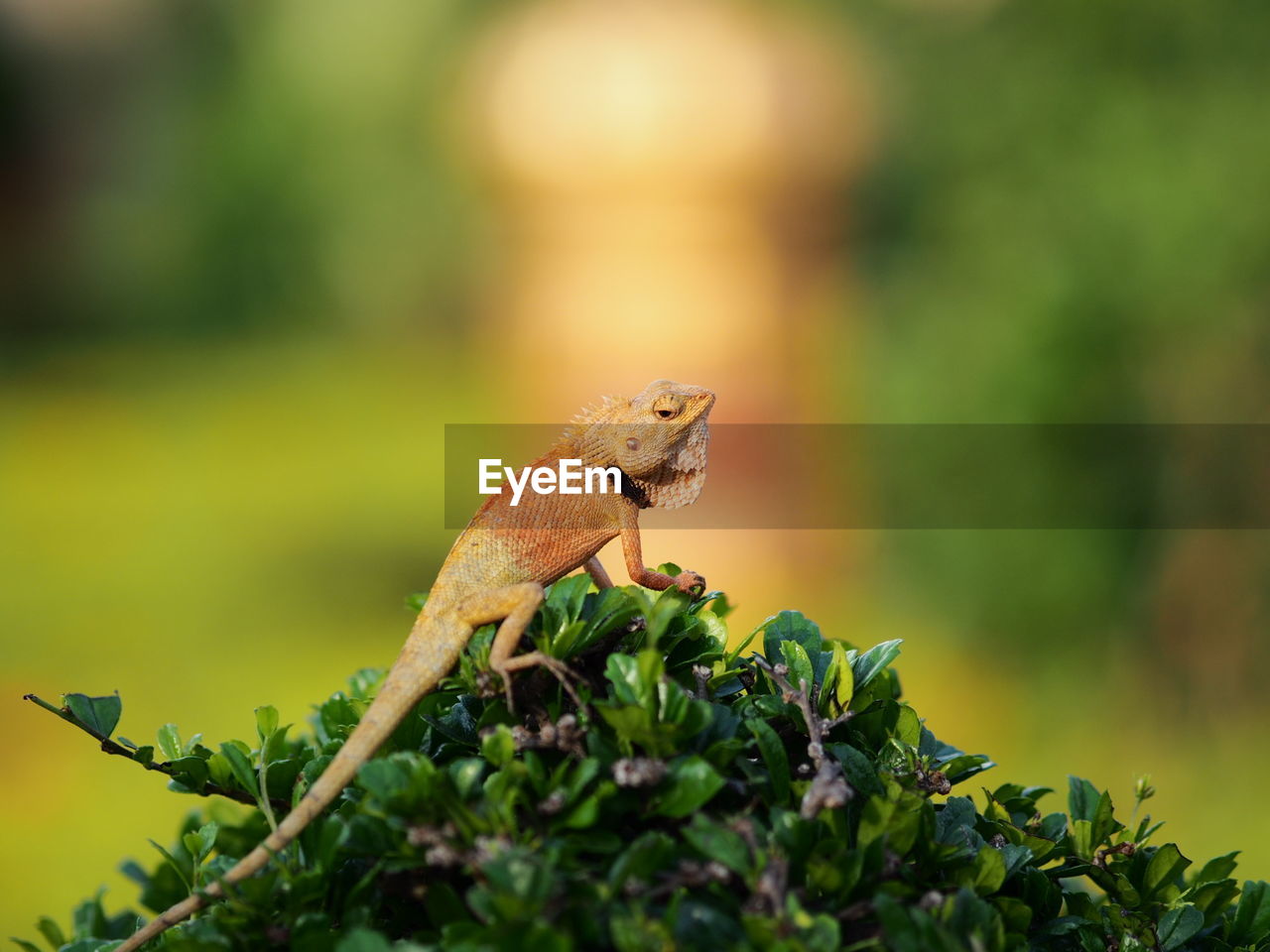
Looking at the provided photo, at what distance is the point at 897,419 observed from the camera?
19.4 ft

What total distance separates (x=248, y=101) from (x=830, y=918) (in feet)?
45.0

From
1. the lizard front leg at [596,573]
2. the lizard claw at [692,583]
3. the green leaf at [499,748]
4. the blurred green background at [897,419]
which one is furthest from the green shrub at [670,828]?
the blurred green background at [897,419]

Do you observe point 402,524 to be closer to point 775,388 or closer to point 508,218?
point 775,388

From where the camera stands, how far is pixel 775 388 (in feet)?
27.8

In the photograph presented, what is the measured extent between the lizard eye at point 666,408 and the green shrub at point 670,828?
2.33 ft

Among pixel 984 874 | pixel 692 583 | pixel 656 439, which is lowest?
pixel 984 874

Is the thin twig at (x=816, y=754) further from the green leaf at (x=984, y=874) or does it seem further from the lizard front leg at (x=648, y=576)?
the lizard front leg at (x=648, y=576)

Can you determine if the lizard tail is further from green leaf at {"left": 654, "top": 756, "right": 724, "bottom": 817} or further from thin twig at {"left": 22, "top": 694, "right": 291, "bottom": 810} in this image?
green leaf at {"left": 654, "top": 756, "right": 724, "bottom": 817}

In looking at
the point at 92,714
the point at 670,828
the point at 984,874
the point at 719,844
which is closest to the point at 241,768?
the point at 92,714


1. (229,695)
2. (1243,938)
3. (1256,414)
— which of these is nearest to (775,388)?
(1256,414)

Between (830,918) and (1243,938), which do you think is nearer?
(830,918)

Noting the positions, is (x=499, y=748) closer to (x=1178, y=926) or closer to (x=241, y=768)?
(x=241, y=768)

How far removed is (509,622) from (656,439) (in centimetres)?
77

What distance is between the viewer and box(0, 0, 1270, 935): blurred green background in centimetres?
519
